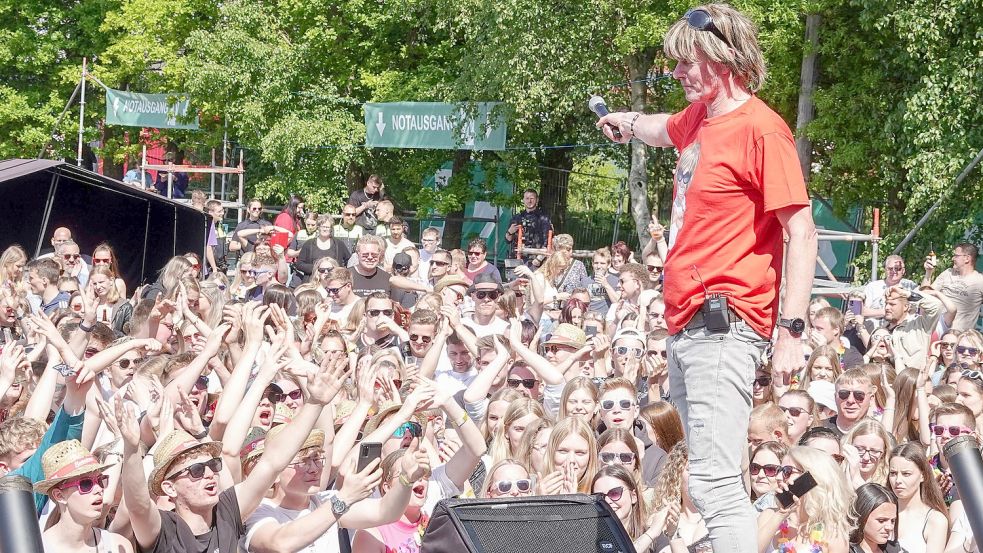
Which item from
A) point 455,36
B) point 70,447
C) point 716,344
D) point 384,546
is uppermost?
point 455,36

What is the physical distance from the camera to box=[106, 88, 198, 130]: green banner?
25031mm

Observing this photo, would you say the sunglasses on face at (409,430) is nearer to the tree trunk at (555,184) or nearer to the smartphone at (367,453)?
the smartphone at (367,453)

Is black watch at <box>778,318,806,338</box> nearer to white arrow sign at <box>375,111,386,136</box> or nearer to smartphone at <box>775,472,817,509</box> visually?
smartphone at <box>775,472,817,509</box>

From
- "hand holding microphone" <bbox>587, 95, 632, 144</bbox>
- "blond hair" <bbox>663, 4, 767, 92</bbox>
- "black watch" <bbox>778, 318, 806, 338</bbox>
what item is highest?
"blond hair" <bbox>663, 4, 767, 92</bbox>

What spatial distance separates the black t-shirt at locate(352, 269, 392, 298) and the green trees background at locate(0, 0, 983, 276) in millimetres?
6416

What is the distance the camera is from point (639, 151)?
1867 centimetres

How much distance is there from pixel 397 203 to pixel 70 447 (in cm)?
1948

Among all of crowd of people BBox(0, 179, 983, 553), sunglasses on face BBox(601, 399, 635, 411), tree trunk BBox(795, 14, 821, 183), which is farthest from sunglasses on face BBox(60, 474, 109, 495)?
tree trunk BBox(795, 14, 821, 183)

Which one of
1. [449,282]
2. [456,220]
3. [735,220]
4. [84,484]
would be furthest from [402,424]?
[456,220]

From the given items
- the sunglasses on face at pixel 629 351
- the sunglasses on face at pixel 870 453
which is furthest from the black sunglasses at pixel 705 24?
the sunglasses on face at pixel 629 351

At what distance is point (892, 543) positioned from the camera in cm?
543

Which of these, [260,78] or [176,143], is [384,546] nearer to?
[260,78]

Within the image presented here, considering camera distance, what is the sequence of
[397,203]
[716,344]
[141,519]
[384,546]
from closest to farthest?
1. [716,344]
2. [141,519]
3. [384,546]
4. [397,203]

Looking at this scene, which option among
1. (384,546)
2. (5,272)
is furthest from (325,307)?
(384,546)
